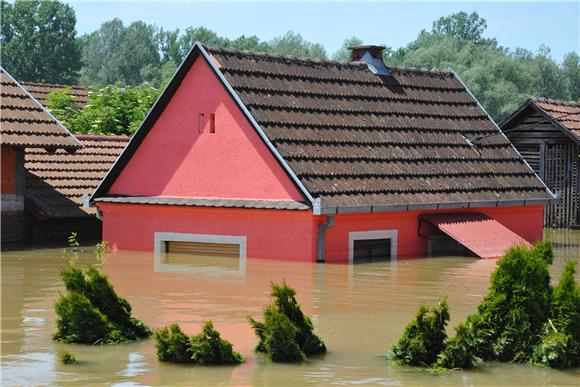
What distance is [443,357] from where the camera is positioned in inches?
485

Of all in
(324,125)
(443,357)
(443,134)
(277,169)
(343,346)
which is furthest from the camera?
(443,134)

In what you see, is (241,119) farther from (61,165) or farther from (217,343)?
(217,343)

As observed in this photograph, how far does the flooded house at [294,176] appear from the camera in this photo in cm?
2275

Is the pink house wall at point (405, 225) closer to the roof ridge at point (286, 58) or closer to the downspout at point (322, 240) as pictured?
the downspout at point (322, 240)

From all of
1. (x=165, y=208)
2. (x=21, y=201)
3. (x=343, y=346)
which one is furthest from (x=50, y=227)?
(x=343, y=346)

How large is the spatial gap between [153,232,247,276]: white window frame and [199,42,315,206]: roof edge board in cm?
165

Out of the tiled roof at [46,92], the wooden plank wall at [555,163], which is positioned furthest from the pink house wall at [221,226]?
the wooden plank wall at [555,163]

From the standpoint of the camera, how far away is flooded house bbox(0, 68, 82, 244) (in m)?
25.1

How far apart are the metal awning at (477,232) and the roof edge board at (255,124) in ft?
11.2

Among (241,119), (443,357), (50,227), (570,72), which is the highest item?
(570,72)

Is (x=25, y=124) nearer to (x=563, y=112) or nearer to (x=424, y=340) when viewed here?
(x=424, y=340)

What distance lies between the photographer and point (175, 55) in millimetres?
144625

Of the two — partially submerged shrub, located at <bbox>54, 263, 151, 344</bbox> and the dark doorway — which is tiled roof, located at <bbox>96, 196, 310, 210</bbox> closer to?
the dark doorway

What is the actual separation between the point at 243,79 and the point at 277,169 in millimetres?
2169
